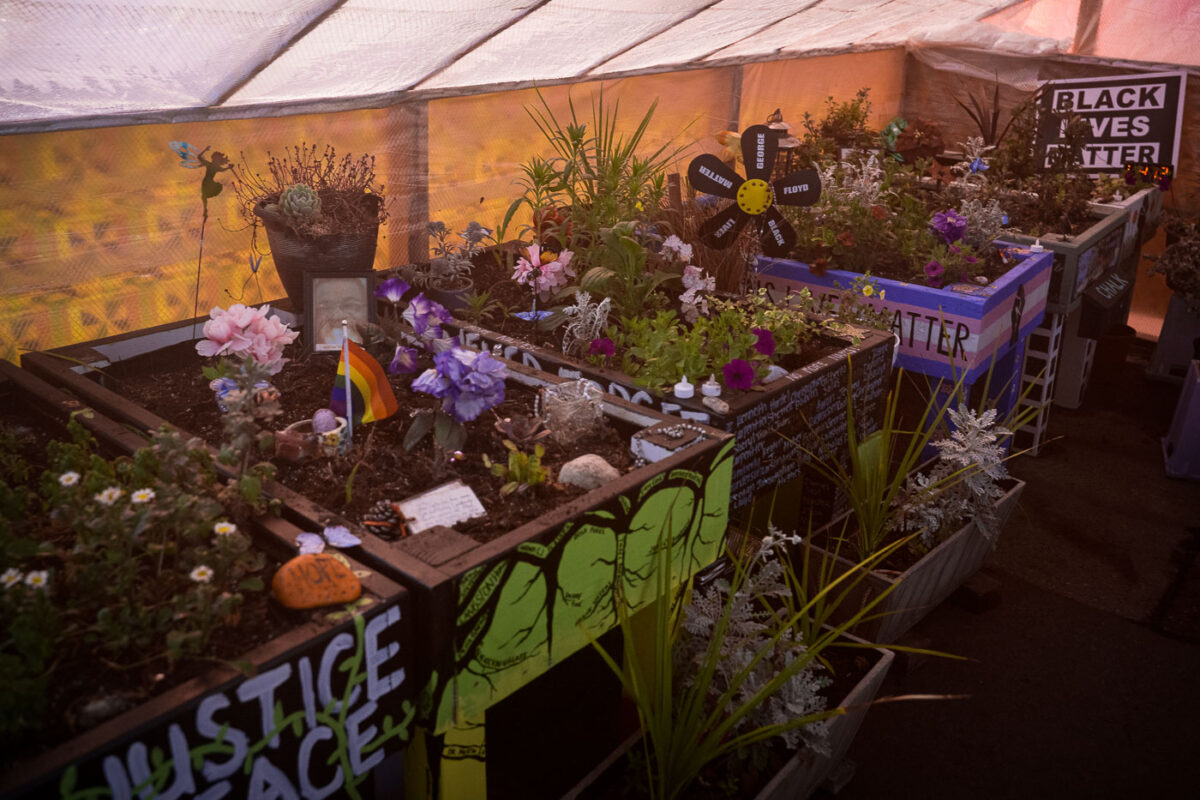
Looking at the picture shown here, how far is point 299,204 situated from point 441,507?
4.70 ft

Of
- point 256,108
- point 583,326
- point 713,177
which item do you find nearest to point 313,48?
point 256,108

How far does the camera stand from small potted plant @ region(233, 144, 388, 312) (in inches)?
123

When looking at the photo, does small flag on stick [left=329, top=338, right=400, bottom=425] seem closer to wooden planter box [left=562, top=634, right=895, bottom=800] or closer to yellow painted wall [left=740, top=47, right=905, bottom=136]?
wooden planter box [left=562, top=634, right=895, bottom=800]

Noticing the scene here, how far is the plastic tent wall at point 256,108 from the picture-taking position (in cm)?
266

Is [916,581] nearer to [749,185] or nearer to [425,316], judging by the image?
[749,185]

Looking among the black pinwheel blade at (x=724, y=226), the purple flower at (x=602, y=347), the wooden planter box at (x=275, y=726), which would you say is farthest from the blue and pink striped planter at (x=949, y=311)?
the wooden planter box at (x=275, y=726)

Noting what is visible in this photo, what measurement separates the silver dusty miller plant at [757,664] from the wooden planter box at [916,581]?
0.43m

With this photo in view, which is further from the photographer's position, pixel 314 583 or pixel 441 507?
pixel 441 507

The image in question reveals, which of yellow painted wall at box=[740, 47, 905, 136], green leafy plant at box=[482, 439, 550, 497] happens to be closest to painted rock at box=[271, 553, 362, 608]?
green leafy plant at box=[482, 439, 550, 497]

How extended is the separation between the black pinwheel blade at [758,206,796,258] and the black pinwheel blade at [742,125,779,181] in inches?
6.4

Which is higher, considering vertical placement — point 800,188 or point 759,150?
point 759,150

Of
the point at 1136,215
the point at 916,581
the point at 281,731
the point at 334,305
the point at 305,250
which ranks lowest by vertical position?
the point at 916,581

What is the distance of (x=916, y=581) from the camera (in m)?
3.08

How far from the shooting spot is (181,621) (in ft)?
5.57
